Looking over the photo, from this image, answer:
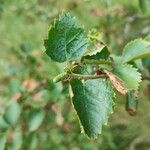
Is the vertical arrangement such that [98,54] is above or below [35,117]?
below

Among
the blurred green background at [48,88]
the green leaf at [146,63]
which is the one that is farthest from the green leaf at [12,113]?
the green leaf at [146,63]

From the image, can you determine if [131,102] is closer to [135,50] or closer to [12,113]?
[135,50]

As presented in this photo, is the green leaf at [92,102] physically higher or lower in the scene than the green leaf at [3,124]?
lower

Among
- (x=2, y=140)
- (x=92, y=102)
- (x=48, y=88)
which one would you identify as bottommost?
(x=92, y=102)

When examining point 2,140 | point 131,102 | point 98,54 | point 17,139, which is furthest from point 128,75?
point 17,139

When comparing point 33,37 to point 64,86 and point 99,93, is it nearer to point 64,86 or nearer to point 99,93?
point 64,86

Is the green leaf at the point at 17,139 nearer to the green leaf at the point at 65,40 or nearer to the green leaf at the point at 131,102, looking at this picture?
the green leaf at the point at 131,102

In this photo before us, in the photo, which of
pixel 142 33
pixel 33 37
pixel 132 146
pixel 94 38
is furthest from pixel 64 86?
pixel 33 37
